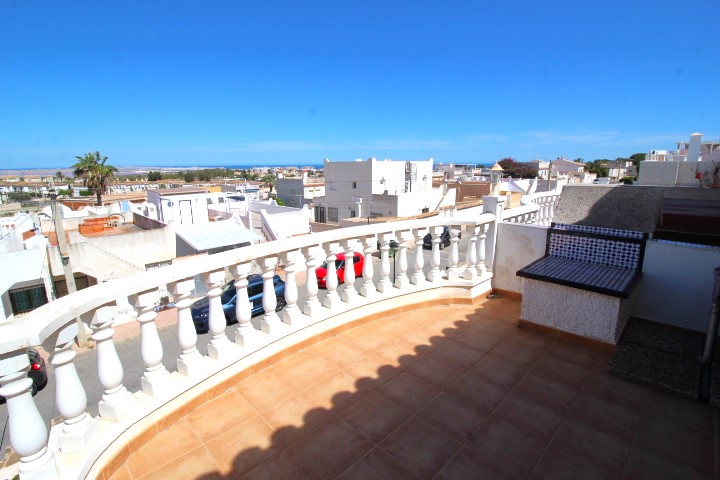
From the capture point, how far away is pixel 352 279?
359 centimetres

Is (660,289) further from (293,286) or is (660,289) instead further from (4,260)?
(4,260)

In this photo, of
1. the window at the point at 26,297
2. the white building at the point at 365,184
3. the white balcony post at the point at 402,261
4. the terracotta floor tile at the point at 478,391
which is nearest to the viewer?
the terracotta floor tile at the point at 478,391

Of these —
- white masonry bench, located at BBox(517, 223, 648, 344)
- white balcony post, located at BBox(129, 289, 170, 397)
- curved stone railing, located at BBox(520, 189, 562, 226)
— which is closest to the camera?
white balcony post, located at BBox(129, 289, 170, 397)

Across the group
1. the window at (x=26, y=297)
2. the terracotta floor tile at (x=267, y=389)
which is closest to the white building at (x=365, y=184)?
the window at (x=26, y=297)

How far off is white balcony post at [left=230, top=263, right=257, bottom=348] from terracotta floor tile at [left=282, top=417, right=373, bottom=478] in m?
0.93

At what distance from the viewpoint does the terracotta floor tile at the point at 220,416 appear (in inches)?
91.3

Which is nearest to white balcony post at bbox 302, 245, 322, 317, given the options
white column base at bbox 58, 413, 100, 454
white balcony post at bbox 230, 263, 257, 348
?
white balcony post at bbox 230, 263, 257, 348

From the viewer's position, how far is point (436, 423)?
2.40m

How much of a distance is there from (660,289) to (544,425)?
7.40 ft

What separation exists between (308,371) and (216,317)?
0.88 metres

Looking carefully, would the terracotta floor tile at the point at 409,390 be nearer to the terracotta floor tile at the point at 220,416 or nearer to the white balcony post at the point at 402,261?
the terracotta floor tile at the point at 220,416

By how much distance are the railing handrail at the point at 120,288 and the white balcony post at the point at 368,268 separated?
3.1 inches

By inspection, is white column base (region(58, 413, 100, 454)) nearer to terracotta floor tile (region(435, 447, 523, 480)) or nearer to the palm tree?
terracotta floor tile (region(435, 447, 523, 480))

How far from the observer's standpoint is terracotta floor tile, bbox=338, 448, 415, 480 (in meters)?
2.01
